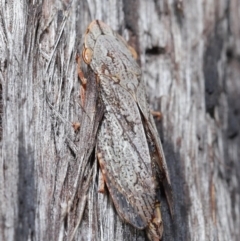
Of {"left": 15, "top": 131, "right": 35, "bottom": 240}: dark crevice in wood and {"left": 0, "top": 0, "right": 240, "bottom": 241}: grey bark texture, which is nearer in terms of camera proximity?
{"left": 15, "top": 131, "right": 35, "bottom": 240}: dark crevice in wood

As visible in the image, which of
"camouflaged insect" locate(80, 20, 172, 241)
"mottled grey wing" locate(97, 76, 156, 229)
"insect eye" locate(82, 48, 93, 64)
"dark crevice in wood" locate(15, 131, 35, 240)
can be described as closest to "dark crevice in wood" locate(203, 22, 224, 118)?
"camouflaged insect" locate(80, 20, 172, 241)

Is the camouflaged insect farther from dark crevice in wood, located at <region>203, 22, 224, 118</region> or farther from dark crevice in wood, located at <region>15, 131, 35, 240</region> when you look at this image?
dark crevice in wood, located at <region>203, 22, 224, 118</region>

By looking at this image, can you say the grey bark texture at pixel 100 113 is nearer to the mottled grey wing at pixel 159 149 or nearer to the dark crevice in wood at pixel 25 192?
the dark crevice in wood at pixel 25 192

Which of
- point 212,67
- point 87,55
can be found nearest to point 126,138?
point 87,55

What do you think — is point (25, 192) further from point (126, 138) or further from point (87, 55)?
point (87, 55)

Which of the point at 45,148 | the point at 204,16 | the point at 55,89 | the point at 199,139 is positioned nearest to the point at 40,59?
the point at 55,89

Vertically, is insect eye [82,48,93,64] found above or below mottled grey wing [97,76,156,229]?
above

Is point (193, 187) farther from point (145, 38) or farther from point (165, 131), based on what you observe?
point (145, 38)

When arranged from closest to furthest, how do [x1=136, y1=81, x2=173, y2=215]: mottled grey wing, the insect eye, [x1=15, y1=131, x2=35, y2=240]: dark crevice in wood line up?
[x1=15, y1=131, x2=35, y2=240]: dark crevice in wood
[x1=136, y1=81, x2=173, y2=215]: mottled grey wing
the insect eye
